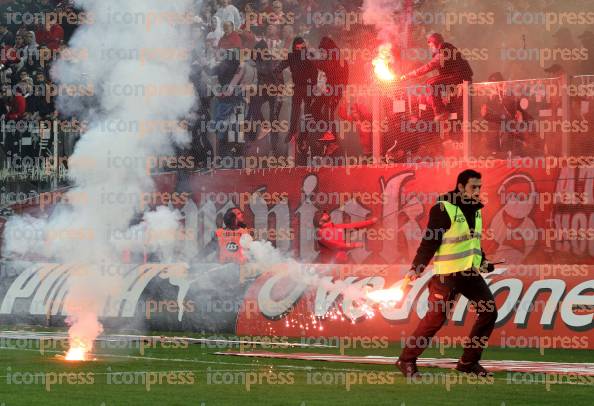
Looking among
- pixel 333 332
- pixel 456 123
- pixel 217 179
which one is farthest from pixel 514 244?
pixel 217 179

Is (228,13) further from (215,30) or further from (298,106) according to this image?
(298,106)

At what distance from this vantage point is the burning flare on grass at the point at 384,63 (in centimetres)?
2451

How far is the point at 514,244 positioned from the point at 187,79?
7.35 meters

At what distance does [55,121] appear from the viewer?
26016 mm

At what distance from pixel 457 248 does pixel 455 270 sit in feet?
0.76

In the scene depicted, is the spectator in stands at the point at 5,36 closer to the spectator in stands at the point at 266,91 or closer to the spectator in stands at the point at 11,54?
the spectator in stands at the point at 11,54

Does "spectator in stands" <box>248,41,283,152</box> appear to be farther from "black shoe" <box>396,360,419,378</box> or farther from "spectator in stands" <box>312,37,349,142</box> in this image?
"black shoe" <box>396,360,419,378</box>

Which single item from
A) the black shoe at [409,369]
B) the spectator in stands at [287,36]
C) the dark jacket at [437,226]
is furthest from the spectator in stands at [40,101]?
the black shoe at [409,369]

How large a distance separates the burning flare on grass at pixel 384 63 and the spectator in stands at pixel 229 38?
A: 2.98 metres

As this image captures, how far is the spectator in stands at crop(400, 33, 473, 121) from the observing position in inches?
911

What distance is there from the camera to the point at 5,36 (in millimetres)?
28141

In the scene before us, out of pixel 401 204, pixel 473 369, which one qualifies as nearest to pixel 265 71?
pixel 401 204

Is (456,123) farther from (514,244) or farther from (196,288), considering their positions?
(196,288)

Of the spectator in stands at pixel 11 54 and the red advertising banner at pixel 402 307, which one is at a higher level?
the spectator in stands at pixel 11 54
